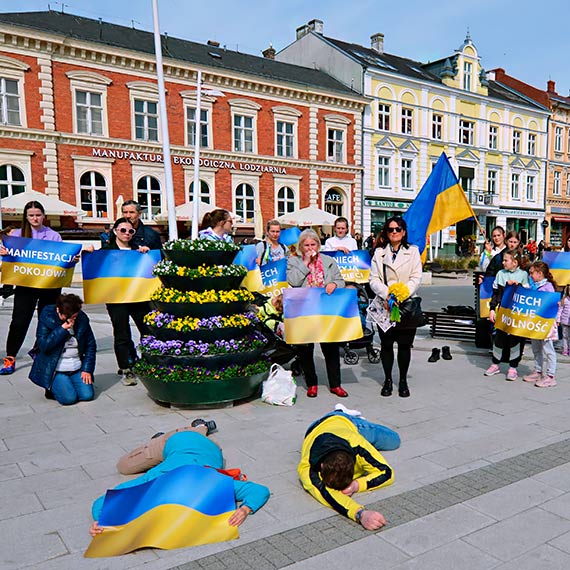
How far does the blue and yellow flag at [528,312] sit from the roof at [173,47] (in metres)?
24.5

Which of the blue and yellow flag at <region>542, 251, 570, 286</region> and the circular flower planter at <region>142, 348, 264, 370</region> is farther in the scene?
the blue and yellow flag at <region>542, 251, 570, 286</region>

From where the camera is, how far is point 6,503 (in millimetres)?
3621

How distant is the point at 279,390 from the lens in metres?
5.75

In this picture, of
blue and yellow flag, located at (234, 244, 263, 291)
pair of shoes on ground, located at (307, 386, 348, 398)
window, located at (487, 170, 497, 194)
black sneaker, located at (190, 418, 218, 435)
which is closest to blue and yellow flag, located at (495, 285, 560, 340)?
pair of shoes on ground, located at (307, 386, 348, 398)

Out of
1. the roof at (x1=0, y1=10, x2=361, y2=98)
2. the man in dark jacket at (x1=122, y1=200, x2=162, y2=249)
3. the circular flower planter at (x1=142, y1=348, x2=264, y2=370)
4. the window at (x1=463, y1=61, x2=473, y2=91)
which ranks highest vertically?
the window at (x1=463, y1=61, x2=473, y2=91)

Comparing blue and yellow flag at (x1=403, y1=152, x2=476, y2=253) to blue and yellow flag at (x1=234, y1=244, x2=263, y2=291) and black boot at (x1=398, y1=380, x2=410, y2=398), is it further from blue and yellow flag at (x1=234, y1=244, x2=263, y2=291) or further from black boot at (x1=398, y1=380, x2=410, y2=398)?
black boot at (x1=398, y1=380, x2=410, y2=398)

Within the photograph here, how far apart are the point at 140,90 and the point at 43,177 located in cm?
665

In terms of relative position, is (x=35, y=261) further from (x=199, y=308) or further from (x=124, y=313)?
(x=199, y=308)

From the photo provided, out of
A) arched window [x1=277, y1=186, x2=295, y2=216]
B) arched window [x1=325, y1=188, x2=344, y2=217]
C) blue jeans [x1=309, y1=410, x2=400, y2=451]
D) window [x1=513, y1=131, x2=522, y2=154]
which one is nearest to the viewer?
blue jeans [x1=309, y1=410, x2=400, y2=451]

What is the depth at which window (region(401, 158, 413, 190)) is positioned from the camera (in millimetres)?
37031

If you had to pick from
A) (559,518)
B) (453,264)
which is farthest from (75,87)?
(559,518)

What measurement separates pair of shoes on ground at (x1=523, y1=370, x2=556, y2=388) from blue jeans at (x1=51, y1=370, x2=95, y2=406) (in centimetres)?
525

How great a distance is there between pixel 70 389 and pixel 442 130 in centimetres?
3769

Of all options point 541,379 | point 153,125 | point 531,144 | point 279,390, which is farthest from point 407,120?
point 279,390
